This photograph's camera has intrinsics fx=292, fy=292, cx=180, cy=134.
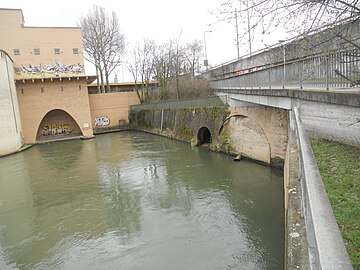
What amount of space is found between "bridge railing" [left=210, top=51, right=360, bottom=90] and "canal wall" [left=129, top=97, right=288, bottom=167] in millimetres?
1655

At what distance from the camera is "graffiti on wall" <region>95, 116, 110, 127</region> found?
119ft

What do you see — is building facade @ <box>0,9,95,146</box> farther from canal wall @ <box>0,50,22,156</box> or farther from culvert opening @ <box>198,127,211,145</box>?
culvert opening @ <box>198,127,211,145</box>

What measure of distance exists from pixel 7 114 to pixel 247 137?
2007 cm

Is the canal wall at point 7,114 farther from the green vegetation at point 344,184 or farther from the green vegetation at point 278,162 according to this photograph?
the green vegetation at point 344,184

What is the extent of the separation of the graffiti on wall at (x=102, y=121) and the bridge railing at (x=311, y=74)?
20859mm

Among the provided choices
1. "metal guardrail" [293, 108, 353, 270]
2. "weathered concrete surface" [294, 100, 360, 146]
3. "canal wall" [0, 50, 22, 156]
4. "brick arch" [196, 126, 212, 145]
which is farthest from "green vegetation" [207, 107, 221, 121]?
"metal guardrail" [293, 108, 353, 270]

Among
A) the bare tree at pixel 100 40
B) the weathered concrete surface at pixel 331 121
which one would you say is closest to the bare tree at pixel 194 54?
the bare tree at pixel 100 40

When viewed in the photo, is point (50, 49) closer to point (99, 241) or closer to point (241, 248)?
point (99, 241)

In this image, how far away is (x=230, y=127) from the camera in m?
17.6

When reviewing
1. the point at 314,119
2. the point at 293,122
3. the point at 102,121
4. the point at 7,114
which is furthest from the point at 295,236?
the point at 102,121

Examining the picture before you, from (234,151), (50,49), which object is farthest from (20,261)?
(50,49)

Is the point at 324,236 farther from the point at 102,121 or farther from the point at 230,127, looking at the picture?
the point at 102,121

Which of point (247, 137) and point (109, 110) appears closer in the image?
point (247, 137)

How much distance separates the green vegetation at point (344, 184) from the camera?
3096 millimetres
